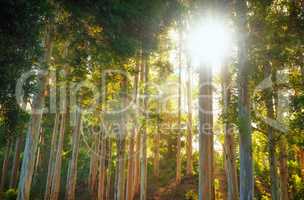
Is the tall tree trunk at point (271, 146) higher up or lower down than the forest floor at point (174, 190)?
higher up

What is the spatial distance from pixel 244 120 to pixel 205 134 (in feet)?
4.42

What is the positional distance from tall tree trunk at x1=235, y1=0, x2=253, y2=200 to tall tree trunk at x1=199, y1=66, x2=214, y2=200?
0.96m

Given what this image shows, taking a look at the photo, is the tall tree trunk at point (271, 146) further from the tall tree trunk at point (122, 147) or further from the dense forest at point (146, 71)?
the tall tree trunk at point (122, 147)

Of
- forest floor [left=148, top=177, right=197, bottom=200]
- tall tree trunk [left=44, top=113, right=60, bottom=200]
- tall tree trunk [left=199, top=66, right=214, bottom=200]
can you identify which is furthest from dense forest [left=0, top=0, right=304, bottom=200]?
forest floor [left=148, top=177, right=197, bottom=200]

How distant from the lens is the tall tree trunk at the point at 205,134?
873 centimetres

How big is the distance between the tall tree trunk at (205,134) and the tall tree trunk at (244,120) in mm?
959

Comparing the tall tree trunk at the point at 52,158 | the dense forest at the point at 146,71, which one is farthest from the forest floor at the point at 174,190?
the tall tree trunk at the point at 52,158

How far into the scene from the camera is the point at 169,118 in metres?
22.2

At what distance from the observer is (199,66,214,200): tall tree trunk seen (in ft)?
28.6

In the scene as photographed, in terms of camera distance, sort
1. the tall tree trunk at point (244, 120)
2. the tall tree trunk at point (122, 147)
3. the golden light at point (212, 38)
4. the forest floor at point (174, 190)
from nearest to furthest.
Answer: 1. the tall tree trunk at point (244, 120)
2. the golden light at point (212, 38)
3. the tall tree trunk at point (122, 147)
4. the forest floor at point (174, 190)

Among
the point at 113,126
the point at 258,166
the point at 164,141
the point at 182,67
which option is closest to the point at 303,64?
the point at 113,126

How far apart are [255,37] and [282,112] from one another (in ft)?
10.1

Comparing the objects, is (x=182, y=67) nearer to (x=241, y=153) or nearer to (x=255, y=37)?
(x=255, y=37)

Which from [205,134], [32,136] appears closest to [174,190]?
[32,136]
